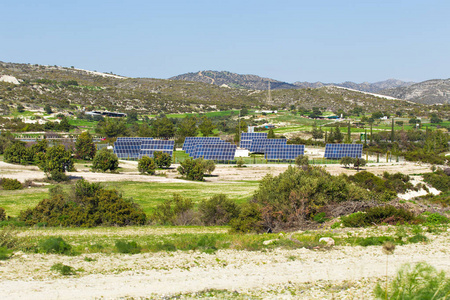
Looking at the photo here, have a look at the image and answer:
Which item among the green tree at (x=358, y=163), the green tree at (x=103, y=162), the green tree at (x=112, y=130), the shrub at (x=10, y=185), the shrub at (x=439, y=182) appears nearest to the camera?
the shrub at (x=10, y=185)

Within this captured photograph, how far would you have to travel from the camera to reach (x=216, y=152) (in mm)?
70188

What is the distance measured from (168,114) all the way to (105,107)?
69.9 feet

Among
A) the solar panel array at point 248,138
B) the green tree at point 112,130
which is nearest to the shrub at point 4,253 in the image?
the solar panel array at point 248,138

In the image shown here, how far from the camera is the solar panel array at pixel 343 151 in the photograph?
2851 inches

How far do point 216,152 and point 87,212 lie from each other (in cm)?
4553

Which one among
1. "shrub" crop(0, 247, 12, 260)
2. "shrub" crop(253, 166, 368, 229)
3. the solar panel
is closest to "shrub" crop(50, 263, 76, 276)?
"shrub" crop(0, 247, 12, 260)

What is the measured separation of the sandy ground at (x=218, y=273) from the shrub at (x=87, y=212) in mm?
11124

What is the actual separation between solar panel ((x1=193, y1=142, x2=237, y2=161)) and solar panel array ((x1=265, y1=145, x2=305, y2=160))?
6129 mm

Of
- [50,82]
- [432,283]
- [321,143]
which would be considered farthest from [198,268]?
[50,82]

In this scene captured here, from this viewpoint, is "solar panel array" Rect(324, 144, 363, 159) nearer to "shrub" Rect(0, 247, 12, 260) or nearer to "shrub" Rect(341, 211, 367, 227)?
"shrub" Rect(341, 211, 367, 227)

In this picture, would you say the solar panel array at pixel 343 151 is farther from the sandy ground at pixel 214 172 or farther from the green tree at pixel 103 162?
the green tree at pixel 103 162

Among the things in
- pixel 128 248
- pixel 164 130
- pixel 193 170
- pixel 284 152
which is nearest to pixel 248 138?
pixel 284 152

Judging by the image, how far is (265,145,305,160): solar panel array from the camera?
71250 mm

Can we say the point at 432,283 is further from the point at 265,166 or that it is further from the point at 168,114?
the point at 168,114
